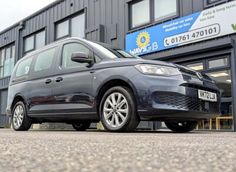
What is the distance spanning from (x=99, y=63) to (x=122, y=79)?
0.63m

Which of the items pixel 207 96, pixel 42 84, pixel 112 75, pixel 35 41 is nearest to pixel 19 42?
pixel 35 41

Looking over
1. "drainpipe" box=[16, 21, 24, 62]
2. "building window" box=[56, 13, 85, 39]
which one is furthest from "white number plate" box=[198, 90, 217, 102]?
"drainpipe" box=[16, 21, 24, 62]

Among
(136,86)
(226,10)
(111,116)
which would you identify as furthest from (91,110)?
(226,10)

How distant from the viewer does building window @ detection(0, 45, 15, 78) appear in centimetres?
2036

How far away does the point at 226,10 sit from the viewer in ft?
30.8

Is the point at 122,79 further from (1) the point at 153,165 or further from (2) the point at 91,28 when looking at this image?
(2) the point at 91,28

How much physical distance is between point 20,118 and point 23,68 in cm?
110

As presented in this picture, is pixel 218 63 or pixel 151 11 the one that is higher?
pixel 151 11

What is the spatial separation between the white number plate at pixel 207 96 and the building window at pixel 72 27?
993 centimetres

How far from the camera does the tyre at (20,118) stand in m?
7.00

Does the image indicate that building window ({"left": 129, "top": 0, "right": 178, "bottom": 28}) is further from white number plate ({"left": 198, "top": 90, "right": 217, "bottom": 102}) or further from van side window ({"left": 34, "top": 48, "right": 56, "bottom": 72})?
white number plate ({"left": 198, "top": 90, "right": 217, "bottom": 102})

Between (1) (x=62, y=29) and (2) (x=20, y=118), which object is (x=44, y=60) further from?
(1) (x=62, y=29)

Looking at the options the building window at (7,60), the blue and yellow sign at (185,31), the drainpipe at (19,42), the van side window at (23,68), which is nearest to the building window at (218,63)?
the blue and yellow sign at (185,31)

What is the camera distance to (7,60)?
2091 cm
